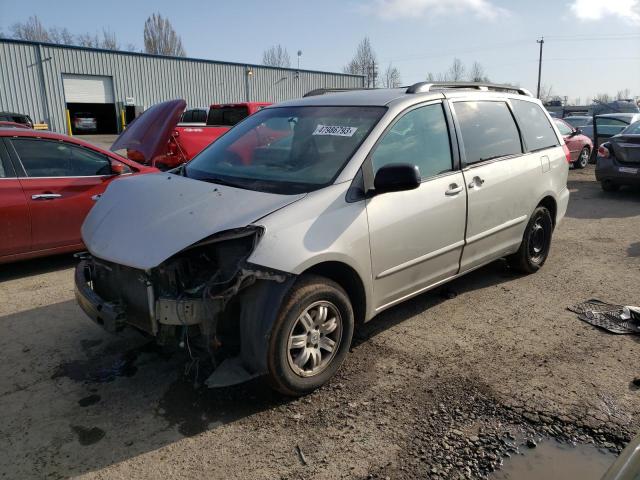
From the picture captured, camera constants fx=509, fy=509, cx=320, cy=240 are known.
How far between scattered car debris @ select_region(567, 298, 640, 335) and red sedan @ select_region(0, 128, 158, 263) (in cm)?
510

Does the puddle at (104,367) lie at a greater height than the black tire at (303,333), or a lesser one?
lesser

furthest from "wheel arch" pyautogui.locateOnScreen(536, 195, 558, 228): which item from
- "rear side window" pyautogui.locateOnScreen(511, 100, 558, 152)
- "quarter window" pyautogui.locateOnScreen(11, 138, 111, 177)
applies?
"quarter window" pyautogui.locateOnScreen(11, 138, 111, 177)

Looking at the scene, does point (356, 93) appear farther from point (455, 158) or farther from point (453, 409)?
point (453, 409)

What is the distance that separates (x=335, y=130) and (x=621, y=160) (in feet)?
27.9

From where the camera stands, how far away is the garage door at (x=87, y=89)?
29.3m

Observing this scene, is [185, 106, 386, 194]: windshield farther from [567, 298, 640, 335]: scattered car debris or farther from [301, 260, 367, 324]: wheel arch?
[567, 298, 640, 335]: scattered car debris

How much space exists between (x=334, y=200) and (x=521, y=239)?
2723 mm

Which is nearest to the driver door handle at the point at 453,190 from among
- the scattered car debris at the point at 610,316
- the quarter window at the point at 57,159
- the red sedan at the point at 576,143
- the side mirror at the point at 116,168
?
the scattered car debris at the point at 610,316

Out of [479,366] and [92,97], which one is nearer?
[479,366]

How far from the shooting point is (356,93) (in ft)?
14.2

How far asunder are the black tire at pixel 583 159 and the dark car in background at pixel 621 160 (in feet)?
13.9

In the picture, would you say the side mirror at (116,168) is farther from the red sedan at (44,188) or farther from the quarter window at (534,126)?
the quarter window at (534,126)

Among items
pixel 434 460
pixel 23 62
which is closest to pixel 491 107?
pixel 434 460

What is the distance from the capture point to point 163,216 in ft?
10.3
